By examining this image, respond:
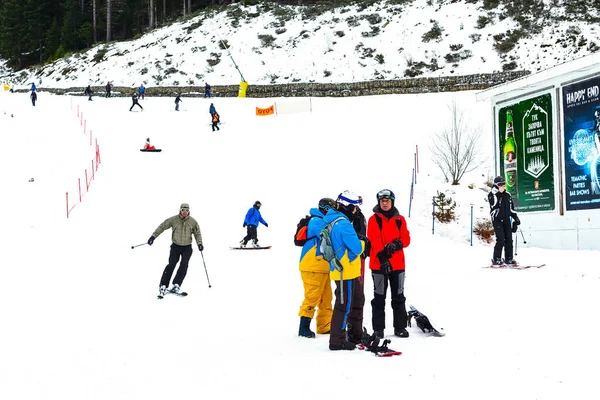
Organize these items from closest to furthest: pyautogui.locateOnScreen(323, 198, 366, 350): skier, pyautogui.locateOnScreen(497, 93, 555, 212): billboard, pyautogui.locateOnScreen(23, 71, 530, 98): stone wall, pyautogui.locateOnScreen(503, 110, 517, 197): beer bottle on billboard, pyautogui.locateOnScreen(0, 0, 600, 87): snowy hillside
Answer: pyautogui.locateOnScreen(323, 198, 366, 350): skier, pyautogui.locateOnScreen(497, 93, 555, 212): billboard, pyautogui.locateOnScreen(503, 110, 517, 197): beer bottle on billboard, pyautogui.locateOnScreen(23, 71, 530, 98): stone wall, pyautogui.locateOnScreen(0, 0, 600, 87): snowy hillside

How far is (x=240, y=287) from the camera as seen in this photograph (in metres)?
11.5

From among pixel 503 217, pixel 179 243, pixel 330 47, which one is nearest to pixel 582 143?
pixel 503 217

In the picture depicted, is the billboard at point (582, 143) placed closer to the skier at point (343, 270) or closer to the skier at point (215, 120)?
the skier at point (343, 270)

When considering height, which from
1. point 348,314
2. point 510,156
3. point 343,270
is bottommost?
point 348,314

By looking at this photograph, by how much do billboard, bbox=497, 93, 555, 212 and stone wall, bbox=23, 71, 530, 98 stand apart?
71.4 ft

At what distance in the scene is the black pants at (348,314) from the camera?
6.68 m

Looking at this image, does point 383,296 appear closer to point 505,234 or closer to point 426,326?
point 426,326

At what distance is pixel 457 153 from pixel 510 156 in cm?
848

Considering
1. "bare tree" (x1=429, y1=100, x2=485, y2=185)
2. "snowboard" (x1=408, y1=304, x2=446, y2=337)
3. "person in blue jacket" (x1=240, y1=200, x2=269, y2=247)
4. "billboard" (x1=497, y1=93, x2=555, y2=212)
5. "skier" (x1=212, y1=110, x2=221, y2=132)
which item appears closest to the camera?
"snowboard" (x1=408, y1=304, x2=446, y2=337)

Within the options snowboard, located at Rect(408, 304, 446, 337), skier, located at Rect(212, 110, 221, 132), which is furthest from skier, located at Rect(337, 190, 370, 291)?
skier, located at Rect(212, 110, 221, 132)

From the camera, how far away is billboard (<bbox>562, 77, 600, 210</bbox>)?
13906mm

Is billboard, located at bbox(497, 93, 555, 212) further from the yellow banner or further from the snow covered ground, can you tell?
the yellow banner

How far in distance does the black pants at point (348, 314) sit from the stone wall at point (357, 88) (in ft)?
109

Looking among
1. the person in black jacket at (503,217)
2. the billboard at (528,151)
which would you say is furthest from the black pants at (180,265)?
the billboard at (528,151)
